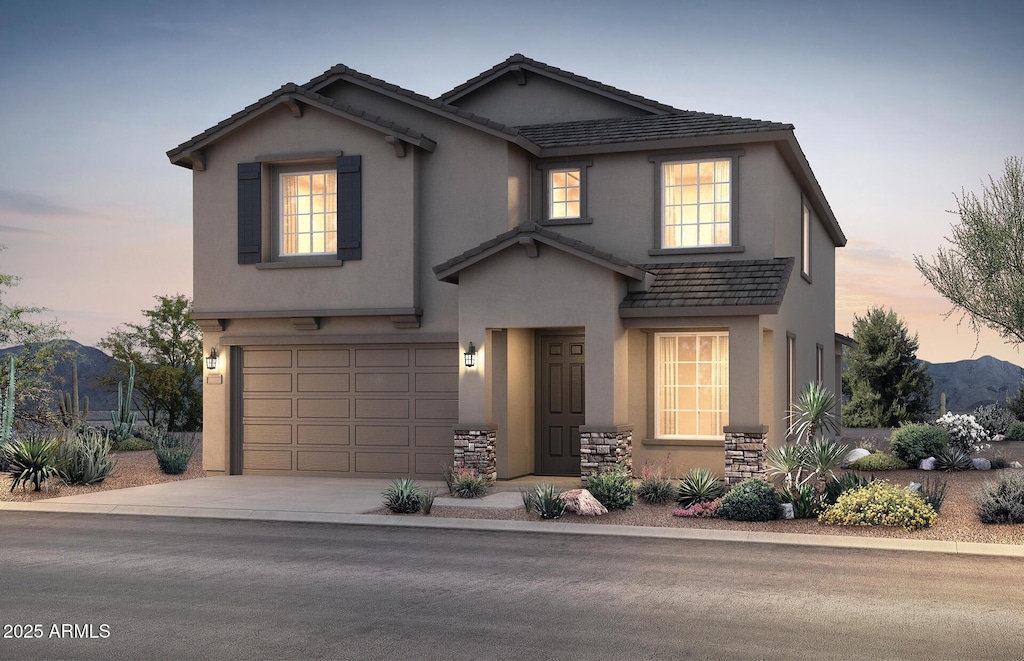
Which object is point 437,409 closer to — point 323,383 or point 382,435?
point 382,435

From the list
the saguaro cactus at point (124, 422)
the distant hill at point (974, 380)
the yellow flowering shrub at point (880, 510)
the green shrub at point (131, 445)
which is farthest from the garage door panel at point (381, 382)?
the distant hill at point (974, 380)

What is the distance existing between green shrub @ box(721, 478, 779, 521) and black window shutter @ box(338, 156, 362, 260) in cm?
899

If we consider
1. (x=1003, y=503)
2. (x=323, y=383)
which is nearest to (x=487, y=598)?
(x=1003, y=503)

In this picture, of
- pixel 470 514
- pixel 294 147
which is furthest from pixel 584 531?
pixel 294 147

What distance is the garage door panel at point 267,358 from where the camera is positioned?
820 inches

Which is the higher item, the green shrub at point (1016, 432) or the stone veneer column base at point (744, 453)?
the stone veneer column base at point (744, 453)

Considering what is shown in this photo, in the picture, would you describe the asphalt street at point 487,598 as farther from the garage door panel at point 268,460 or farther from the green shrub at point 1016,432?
the green shrub at point 1016,432

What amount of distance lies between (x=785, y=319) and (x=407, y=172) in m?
7.89

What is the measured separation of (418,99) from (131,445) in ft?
46.8

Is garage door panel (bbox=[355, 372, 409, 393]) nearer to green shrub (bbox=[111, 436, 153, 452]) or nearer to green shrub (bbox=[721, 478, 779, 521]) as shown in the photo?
green shrub (bbox=[721, 478, 779, 521])

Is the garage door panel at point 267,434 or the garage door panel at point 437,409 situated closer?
the garage door panel at point 437,409

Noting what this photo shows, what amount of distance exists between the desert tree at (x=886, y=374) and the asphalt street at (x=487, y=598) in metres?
25.9

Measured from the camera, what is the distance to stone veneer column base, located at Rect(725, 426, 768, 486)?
16828 mm

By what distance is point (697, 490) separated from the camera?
599 inches
